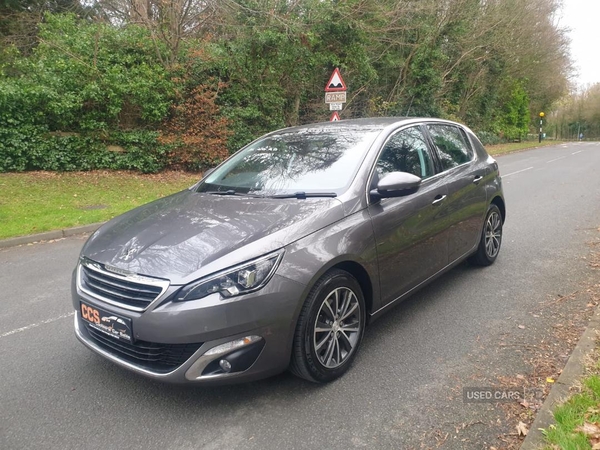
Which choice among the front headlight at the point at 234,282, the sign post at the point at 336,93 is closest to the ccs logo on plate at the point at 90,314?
the front headlight at the point at 234,282

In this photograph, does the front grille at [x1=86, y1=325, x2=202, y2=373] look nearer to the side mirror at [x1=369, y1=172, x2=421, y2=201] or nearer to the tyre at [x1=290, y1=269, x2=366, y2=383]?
the tyre at [x1=290, y1=269, x2=366, y2=383]

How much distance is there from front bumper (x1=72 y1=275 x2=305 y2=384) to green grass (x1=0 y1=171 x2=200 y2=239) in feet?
19.6

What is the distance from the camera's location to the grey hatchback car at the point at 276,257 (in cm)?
250

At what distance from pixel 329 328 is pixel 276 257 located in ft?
2.21

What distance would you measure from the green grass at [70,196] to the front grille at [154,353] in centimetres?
568

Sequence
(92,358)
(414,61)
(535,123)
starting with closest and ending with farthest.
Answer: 1. (92,358)
2. (414,61)
3. (535,123)

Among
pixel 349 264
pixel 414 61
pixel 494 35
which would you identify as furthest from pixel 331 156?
pixel 494 35

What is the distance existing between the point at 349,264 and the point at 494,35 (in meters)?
26.4

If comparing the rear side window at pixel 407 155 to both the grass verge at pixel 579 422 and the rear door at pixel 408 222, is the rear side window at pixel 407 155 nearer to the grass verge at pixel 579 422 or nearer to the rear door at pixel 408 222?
the rear door at pixel 408 222

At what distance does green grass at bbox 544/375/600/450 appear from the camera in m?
2.20

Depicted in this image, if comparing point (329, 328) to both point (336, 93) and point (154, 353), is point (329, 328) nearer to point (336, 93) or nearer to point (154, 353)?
point (154, 353)

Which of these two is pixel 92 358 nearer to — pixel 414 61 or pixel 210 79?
pixel 210 79

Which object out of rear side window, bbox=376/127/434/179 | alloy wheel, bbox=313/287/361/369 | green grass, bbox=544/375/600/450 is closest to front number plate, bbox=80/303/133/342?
alloy wheel, bbox=313/287/361/369

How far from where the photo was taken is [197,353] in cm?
249
